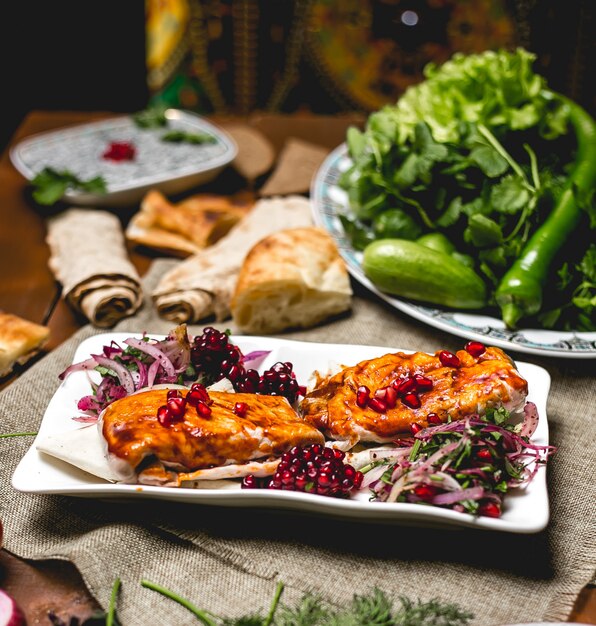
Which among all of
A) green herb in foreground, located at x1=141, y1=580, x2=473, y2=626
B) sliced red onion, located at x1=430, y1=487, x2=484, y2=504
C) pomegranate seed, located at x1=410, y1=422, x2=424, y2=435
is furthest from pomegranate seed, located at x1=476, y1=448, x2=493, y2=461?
green herb in foreground, located at x1=141, y1=580, x2=473, y2=626

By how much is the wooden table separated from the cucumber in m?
1.32

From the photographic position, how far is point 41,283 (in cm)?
396

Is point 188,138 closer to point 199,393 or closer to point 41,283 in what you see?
point 41,283

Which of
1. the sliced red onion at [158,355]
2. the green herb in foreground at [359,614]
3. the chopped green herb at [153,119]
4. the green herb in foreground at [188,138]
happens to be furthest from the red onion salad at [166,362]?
the chopped green herb at [153,119]

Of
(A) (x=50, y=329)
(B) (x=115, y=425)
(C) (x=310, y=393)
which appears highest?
(B) (x=115, y=425)

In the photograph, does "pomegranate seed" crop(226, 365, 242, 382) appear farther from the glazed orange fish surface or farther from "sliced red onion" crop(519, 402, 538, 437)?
"sliced red onion" crop(519, 402, 538, 437)

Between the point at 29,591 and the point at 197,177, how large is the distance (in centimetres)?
278

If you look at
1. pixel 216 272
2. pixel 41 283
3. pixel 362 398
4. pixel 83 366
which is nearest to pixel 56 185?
pixel 41 283

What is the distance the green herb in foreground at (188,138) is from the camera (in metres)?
4.89

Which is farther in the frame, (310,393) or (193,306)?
(193,306)

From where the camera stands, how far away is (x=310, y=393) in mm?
2824

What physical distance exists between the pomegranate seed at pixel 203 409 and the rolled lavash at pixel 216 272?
1115 mm

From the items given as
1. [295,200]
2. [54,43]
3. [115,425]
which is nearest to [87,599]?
[115,425]

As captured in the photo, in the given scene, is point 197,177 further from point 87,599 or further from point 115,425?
point 87,599
